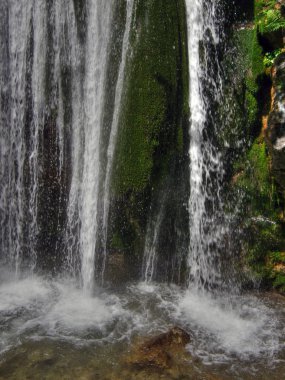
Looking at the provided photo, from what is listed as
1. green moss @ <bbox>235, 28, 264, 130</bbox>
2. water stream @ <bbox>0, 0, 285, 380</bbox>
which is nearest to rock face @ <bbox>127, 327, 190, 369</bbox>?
water stream @ <bbox>0, 0, 285, 380</bbox>

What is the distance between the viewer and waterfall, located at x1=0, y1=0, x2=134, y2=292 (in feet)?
17.6

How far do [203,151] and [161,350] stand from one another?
107 inches

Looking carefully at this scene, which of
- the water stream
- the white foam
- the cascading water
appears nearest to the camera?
the white foam

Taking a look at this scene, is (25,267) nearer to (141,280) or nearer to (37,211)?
(37,211)

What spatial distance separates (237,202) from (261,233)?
55 centimetres

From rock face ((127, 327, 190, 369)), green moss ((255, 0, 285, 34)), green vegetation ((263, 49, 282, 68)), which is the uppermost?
green moss ((255, 0, 285, 34))

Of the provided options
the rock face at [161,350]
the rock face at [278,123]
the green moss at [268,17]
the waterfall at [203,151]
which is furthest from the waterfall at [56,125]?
the rock face at [278,123]

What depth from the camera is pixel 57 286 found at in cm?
549

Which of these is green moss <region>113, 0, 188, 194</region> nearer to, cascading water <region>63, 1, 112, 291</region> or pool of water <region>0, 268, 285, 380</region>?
cascading water <region>63, 1, 112, 291</region>

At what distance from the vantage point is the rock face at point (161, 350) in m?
3.64

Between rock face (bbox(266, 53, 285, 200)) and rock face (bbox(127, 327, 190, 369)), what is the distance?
2.37m

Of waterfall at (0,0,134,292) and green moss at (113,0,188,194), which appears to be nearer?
green moss at (113,0,188,194)

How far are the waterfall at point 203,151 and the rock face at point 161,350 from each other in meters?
1.45

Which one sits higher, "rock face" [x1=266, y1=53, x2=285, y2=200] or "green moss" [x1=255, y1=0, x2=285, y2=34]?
"green moss" [x1=255, y1=0, x2=285, y2=34]
